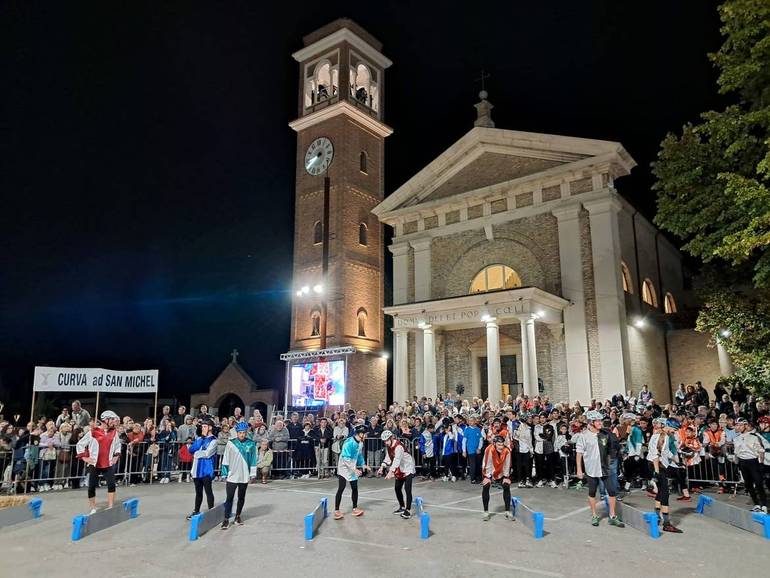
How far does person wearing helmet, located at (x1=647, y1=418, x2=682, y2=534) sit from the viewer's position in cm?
1026

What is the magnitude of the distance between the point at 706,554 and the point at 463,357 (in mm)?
20755

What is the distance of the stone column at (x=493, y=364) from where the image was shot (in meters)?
25.1

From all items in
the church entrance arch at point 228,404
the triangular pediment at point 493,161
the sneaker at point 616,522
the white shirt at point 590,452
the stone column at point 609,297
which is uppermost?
the triangular pediment at point 493,161

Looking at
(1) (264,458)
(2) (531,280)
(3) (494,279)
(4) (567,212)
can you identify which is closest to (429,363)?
(3) (494,279)

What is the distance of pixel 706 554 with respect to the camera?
8562 millimetres

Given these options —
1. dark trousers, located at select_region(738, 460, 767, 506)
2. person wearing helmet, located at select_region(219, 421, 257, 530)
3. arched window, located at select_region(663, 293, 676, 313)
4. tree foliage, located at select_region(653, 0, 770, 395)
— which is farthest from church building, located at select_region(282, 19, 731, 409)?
person wearing helmet, located at select_region(219, 421, 257, 530)

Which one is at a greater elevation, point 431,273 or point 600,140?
point 600,140

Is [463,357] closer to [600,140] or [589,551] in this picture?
[600,140]

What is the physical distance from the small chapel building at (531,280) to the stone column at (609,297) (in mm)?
47

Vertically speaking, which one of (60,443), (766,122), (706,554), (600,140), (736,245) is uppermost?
(600,140)

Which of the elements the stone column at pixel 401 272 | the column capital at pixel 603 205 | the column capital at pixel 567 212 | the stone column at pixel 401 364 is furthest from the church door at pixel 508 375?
the column capital at pixel 603 205

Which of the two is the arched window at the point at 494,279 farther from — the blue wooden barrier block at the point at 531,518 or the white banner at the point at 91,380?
the blue wooden barrier block at the point at 531,518

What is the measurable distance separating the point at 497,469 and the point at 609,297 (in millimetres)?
16546

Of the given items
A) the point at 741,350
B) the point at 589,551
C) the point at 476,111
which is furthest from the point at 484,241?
the point at 589,551
